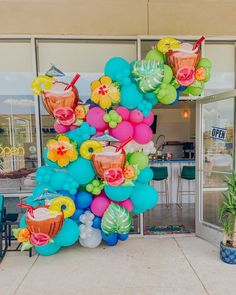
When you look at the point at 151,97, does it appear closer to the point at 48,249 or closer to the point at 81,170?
the point at 81,170

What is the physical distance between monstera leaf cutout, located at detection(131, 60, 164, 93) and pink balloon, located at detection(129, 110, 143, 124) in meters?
0.25

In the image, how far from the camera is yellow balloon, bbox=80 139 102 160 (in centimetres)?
267

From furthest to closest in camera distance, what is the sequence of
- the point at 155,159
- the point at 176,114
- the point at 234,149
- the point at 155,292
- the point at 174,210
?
the point at 176,114
the point at 155,159
the point at 174,210
the point at 234,149
the point at 155,292

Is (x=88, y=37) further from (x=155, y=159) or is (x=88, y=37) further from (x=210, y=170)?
(x=155, y=159)

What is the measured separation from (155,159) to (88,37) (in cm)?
310

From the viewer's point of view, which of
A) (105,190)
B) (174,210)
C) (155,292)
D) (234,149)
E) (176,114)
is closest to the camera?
(155,292)

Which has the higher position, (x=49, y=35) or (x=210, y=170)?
(x=49, y=35)

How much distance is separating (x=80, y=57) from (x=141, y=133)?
156 centimetres

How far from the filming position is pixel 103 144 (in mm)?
2703

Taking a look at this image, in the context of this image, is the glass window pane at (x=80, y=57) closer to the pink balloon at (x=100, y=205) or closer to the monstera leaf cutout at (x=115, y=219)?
the pink balloon at (x=100, y=205)

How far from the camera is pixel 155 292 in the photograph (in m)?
2.30

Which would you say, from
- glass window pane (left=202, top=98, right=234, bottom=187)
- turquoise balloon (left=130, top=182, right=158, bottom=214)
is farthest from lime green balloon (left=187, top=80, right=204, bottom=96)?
turquoise balloon (left=130, top=182, right=158, bottom=214)

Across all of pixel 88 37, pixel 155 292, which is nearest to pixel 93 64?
pixel 88 37

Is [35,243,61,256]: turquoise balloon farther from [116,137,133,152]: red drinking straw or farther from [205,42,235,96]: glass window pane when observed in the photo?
[205,42,235,96]: glass window pane
